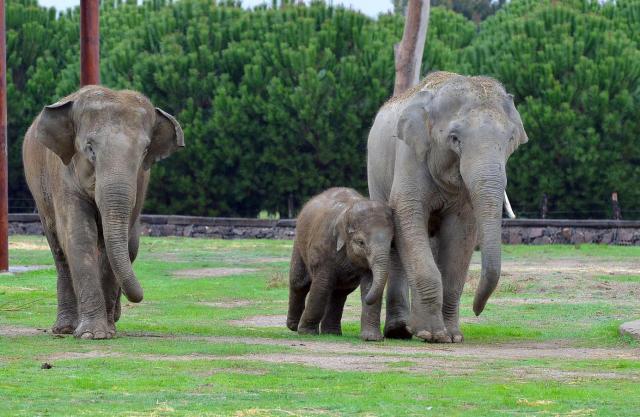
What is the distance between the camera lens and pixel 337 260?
1611 centimetres

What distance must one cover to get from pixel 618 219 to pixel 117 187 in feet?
95.2

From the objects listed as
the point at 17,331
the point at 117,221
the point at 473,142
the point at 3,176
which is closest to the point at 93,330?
the point at 117,221

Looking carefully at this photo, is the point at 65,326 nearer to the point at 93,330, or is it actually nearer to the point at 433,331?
the point at 93,330

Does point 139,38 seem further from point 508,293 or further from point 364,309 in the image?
point 364,309

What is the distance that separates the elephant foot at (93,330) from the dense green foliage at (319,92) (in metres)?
28.0

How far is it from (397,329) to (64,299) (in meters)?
3.29

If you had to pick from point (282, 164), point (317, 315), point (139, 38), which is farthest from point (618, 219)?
point (317, 315)

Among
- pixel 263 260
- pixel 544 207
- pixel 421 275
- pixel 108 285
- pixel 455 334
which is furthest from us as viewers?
pixel 544 207

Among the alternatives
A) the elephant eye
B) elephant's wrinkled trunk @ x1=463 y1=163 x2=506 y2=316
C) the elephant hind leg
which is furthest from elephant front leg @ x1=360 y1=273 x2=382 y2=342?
the elephant eye

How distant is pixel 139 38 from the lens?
157 ft

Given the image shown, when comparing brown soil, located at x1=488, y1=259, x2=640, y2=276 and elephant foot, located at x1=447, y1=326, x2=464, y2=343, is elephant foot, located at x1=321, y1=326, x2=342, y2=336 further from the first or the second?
brown soil, located at x1=488, y1=259, x2=640, y2=276

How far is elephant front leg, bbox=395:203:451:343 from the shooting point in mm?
15469

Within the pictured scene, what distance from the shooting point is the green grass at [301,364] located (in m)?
10.3

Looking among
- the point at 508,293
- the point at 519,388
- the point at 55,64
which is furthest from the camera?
the point at 55,64
